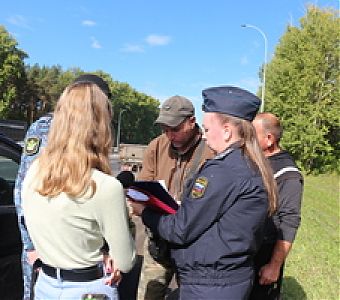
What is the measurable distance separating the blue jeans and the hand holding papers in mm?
467

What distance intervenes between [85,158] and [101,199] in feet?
0.66

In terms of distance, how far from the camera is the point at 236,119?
236 centimetres

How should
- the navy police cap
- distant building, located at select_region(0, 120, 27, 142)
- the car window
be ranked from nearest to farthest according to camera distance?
the navy police cap → the car window → distant building, located at select_region(0, 120, 27, 142)

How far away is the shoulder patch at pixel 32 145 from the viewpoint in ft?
9.29

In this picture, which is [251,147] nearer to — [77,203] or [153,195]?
[153,195]

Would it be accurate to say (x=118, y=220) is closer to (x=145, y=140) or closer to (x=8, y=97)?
(x=8, y=97)

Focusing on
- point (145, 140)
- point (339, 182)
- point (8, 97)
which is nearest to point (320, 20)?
point (339, 182)

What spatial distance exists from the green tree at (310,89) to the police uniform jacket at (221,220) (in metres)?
26.6

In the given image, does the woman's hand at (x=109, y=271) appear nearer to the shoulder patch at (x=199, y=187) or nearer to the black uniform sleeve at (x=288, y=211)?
the shoulder patch at (x=199, y=187)

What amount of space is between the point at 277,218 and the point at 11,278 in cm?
206

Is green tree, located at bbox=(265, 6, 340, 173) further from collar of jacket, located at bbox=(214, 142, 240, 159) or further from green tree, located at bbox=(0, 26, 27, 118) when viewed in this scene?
green tree, located at bbox=(0, 26, 27, 118)

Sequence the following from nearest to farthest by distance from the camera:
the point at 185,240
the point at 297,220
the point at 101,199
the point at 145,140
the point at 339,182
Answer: the point at 101,199 → the point at 185,240 → the point at 297,220 → the point at 339,182 → the point at 145,140

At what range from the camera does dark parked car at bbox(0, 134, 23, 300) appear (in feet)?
11.7

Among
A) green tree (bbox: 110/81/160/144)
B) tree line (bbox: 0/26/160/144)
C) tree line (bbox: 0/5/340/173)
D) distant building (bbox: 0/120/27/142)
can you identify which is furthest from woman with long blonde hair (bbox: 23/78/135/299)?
green tree (bbox: 110/81/160/144)
